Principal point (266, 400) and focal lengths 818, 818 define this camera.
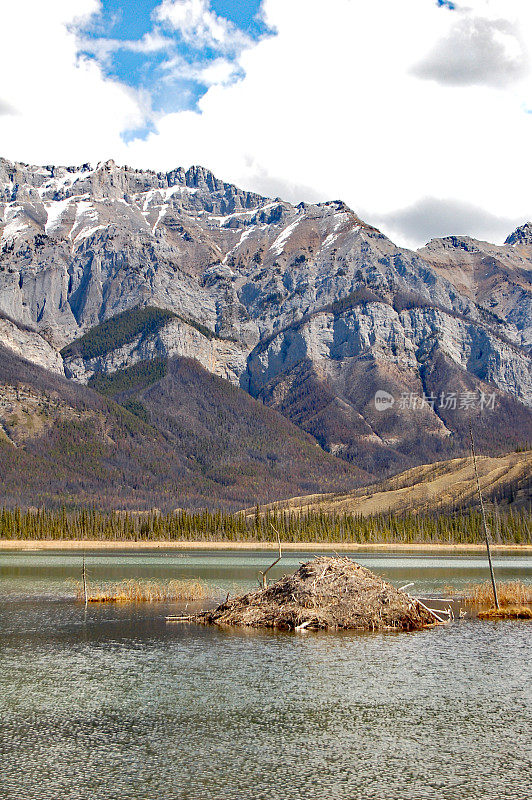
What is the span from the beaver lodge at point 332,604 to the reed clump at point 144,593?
755 inches

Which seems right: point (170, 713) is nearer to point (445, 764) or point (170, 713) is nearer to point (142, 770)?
point (142, 770)

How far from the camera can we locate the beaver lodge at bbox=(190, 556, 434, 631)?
60.2 meters

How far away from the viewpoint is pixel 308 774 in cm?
2853

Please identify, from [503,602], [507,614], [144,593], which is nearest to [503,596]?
[503,602]

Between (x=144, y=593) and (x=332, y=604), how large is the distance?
2861 cm

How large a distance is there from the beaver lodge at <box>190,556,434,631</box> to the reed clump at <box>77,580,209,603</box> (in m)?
19.2

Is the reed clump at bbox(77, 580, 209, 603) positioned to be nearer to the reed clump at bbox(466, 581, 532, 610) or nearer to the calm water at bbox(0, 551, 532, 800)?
the calm water at bbox(0, 551, 532, 800)

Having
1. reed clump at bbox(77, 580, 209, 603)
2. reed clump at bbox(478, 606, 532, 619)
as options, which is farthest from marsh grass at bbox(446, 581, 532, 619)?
reed clump at bbox(77, 580, 209, 603)

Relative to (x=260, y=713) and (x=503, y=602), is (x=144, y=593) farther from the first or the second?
(x=260, y=713)

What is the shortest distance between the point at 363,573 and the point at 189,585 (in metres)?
31.6

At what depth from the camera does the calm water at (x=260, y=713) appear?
27.8m

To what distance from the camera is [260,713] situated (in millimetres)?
36719

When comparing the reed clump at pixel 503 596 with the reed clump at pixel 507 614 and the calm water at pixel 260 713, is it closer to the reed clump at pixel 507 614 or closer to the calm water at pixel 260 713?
the reed clump at pixel 507 614

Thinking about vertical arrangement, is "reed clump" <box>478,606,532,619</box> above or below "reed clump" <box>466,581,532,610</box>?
below
